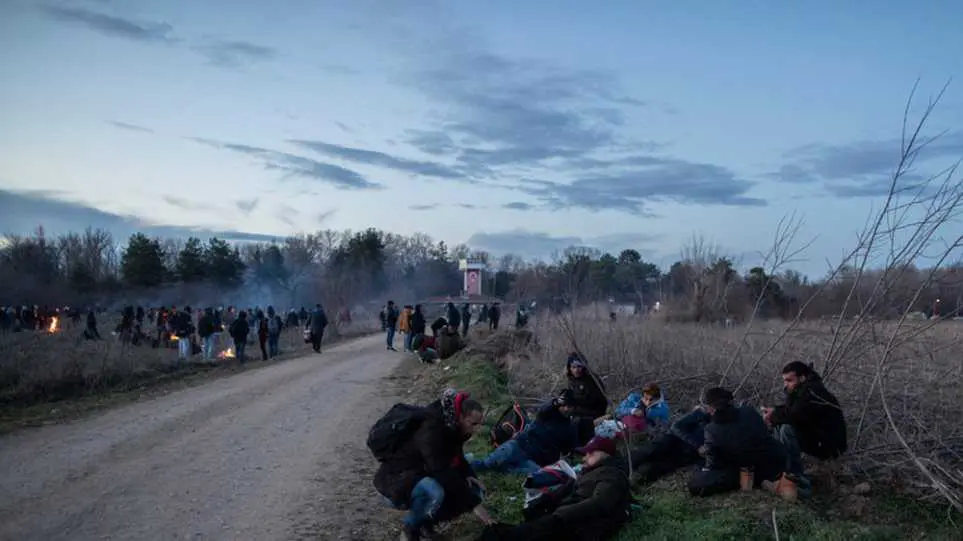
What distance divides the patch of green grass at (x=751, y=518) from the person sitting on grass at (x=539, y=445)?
30.4 inches

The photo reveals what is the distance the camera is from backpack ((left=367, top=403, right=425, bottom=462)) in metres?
6.79

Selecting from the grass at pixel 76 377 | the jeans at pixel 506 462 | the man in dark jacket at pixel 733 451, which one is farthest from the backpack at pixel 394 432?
the grass at pixel 76 377

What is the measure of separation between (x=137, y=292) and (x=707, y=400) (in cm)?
6950

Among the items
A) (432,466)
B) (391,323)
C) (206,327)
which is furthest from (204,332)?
(432,466)

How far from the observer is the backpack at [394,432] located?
679 cm

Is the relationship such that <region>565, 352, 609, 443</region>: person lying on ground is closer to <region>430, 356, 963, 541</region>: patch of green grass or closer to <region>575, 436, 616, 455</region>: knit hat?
<region>430, 356, 963, 541</region>: patch of green grass

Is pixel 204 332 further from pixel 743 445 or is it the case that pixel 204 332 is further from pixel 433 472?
pixel 743 445

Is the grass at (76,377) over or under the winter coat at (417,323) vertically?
under

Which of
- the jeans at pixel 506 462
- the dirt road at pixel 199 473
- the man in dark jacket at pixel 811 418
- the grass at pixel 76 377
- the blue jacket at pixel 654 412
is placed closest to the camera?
the dirt road at pixel 199 473

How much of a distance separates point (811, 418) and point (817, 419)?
7 centimetres

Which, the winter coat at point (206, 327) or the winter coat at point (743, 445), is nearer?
the winter coat at point (743, 445)

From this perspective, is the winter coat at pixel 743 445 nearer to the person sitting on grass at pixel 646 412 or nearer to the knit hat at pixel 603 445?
the knit hat at pixel 603 445

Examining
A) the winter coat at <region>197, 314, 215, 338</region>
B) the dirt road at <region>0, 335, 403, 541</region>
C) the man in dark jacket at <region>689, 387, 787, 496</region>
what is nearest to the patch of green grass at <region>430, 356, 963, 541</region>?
the man in dark jacket at <region>689, 387, 787, 496</region>

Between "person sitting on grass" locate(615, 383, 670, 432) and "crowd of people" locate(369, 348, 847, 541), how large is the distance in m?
0.03
